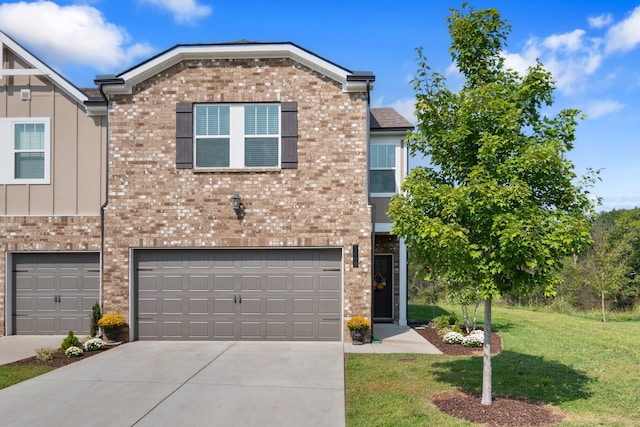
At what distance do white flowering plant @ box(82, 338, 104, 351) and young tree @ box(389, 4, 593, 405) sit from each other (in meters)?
7.61

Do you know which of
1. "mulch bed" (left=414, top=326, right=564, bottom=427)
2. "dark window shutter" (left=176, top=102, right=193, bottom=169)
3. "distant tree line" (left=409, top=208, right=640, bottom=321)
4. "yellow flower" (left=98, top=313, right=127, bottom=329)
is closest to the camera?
"mulch bed" (left=414, top=326, right=564, bottom=427)

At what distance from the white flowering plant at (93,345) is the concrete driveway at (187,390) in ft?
1.46

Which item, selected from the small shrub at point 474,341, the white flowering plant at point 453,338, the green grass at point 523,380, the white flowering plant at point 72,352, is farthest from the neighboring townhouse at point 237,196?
the green grass at point 523,380

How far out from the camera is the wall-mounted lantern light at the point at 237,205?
1156cm

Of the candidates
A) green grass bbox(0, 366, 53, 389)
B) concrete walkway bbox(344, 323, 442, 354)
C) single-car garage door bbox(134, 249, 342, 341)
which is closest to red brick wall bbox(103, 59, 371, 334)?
single-car garage door bbox(134, 249, 342, 341)

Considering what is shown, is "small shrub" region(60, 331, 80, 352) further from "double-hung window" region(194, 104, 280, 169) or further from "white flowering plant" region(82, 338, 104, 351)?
"double-hung window" region(194, 104, 280, 169)

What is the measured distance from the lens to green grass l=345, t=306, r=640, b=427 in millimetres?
6422

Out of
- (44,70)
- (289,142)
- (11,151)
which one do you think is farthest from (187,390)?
(44,70)

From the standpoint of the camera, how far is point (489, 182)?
6215mm

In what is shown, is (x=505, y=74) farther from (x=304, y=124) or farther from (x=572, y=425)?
(x=304, y=124)

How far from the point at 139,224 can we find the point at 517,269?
880 cm

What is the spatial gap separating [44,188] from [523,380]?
12042 mm

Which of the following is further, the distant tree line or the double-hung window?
the distant tree line

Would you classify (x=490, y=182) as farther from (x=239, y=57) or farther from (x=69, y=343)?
(x=69, y=343)
